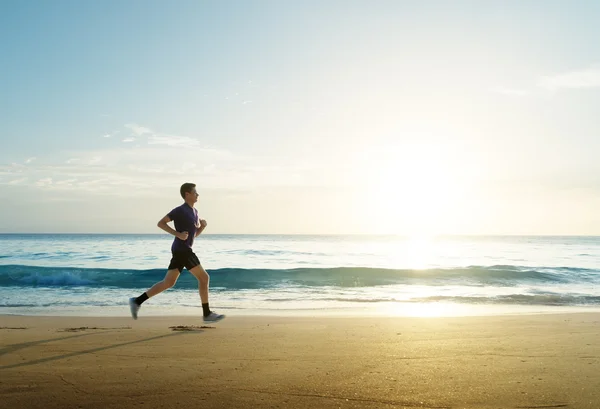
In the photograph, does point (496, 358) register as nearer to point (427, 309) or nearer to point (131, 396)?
point (131, 396)

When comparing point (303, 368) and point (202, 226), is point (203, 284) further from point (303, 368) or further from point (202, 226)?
point (303, 368)

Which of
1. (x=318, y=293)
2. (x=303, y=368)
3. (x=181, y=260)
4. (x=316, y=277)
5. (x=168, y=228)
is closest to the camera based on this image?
(x=303, y=368)

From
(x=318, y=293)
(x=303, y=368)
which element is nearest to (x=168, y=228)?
(x=303, y=368)

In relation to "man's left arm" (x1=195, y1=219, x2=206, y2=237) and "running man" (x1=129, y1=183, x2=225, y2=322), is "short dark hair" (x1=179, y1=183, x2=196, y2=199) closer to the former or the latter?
"running man" (x1=129, y1=183, x2=225, y2=322)

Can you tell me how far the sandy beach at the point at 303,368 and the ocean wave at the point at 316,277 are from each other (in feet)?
48.2

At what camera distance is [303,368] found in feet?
14.3

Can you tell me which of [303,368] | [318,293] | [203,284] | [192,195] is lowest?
[318,293]

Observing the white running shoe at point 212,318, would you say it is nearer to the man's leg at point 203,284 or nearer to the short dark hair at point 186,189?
the man's leg at point 203,284

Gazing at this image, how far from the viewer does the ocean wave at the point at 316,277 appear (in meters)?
22.2

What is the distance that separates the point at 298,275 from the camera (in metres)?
25.0

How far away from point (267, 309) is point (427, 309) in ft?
11.6

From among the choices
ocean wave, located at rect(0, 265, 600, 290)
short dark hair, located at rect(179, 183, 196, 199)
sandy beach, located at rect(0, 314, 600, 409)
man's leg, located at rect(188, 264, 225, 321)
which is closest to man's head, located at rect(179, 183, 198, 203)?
short dark hair, located at rect(179, 183, 196, 199)

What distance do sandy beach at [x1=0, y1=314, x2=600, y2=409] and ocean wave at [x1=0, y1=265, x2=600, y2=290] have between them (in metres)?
14.7

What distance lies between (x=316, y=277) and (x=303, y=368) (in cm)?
2020
